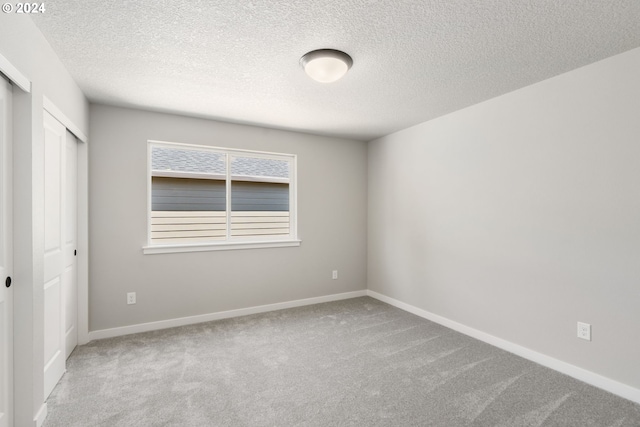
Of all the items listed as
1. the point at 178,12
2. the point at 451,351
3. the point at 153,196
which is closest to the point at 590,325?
the point at 451,351

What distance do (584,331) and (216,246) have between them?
3.64 metres

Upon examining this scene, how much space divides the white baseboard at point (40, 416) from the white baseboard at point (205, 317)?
1360 mm

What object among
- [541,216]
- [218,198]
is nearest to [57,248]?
[218,198]

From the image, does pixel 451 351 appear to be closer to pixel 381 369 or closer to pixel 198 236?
pixel 381 369

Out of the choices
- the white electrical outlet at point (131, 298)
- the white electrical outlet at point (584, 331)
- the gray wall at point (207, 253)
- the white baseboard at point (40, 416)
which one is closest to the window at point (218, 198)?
the gray wall at point (207, 253)

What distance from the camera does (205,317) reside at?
3.69m

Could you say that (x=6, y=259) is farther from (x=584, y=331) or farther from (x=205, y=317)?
(x=584, y=331)

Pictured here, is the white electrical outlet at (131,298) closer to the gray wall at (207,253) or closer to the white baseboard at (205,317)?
the gray wall at (207,253)

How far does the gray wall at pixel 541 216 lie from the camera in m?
2.23

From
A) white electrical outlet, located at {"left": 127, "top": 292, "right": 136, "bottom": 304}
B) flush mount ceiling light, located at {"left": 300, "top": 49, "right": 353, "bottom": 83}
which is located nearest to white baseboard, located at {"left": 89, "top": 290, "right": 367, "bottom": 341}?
white electrical outlet, located at {"left": 127, "top": 292, "right": 136, "bottom": 304}

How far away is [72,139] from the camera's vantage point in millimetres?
2848

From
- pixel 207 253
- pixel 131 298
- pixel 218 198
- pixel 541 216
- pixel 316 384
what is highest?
pixel 218 198

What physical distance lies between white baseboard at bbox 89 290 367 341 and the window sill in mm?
777

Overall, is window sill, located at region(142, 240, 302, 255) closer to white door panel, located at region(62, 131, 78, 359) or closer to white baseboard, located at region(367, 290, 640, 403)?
white door panel, located at region(62, 131, 78, 359)
